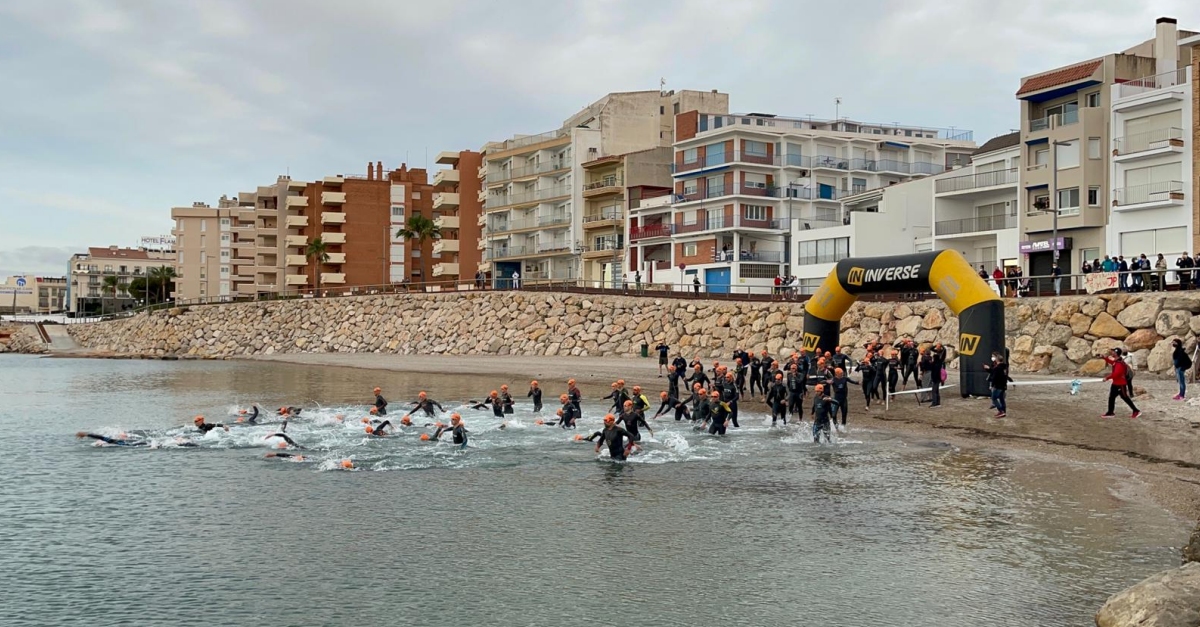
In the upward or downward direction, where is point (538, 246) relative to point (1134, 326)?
upward

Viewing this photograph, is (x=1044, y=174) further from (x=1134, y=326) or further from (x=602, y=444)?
(x=602, y=444)

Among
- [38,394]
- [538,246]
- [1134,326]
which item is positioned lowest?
[38,394]

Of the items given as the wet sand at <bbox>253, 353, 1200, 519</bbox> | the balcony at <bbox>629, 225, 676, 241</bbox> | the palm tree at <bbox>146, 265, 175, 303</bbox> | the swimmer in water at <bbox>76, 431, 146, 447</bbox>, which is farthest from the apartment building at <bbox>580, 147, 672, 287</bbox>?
the palm tree at <bbox>146, 265, 175, 303</bbox>

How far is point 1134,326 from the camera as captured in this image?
3550cm

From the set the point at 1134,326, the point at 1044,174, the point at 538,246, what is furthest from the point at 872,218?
the point at 538,246

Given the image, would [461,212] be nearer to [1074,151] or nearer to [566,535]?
[1074,151]

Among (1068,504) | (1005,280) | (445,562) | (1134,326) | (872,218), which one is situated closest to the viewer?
(445,562)

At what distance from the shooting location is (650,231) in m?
78.7

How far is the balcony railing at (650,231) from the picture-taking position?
253 ft

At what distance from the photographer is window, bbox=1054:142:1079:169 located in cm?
5009

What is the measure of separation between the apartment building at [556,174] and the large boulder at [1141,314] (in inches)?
2181

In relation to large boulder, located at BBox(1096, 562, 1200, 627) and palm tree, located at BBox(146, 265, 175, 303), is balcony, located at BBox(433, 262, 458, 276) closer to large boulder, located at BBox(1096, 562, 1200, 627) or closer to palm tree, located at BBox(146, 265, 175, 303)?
palm tree, located at BBox(146, 265, 175, 303)

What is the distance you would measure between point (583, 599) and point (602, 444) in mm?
11656

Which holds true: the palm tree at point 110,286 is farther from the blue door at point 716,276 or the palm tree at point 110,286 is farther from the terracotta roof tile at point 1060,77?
the terracotta roof tile at point 1060,77
